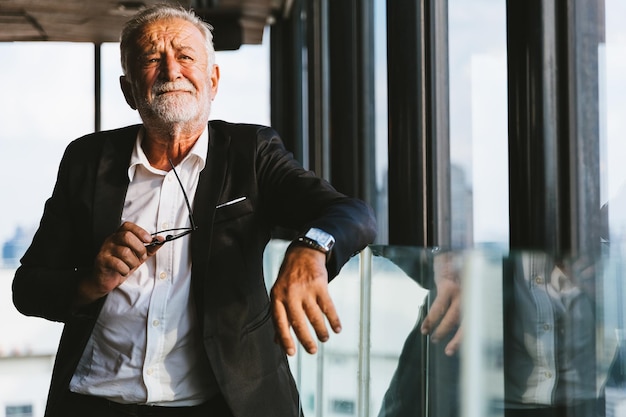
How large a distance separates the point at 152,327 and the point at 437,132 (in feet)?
4.49

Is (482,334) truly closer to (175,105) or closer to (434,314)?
(434,314)

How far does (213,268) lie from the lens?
1700 millimetres

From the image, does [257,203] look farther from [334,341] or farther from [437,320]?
[334,341]

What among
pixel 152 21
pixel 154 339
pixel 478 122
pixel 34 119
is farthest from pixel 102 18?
pixel 154 339

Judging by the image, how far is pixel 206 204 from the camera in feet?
5.70

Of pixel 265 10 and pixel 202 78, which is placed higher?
pixel 265 10

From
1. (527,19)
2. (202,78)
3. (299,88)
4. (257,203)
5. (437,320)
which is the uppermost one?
(299,88)

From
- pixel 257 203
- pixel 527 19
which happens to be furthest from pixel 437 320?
pixel 527 19

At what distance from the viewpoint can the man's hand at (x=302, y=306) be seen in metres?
1.26

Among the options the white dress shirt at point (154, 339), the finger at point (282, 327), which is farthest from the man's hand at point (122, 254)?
the finger at point (282, 327)

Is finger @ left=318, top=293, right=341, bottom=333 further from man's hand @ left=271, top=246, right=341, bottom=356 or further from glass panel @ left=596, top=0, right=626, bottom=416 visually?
glass panel @ left=596, top=0, right=626, bottom=416

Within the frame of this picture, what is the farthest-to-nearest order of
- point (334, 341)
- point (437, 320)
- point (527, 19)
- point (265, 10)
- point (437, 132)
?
point (265, 10) < point (334, 341) < point (437, 132) < point (437, 320) < point (527, 19)

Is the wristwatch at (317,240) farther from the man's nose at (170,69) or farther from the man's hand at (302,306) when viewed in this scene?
the man's nose at (170,69)

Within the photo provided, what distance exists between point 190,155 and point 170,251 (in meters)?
0.21
